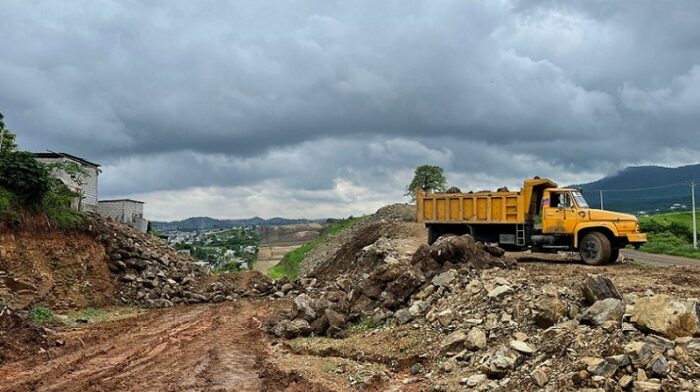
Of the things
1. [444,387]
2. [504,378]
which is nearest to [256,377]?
[444,387]

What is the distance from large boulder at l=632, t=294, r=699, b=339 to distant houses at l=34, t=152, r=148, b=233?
926 inches

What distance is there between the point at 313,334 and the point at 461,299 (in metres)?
3.59

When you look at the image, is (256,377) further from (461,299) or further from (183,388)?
(461,299)

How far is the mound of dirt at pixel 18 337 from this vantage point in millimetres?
11480

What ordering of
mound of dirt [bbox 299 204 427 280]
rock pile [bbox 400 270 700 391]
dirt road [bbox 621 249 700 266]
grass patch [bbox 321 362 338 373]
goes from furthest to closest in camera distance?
mound of dirt [bbox 299 204 427 280] → dirt road [bbox 621 249 700 266] → grass patch [bbox 321 362 338 373] → rock pile [bbox 400 270 700 391]

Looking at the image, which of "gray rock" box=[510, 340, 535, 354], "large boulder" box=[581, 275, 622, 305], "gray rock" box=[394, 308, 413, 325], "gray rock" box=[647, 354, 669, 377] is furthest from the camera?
"gray rock" box=[394, 308, 413, 325]

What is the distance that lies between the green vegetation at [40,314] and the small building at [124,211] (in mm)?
19914

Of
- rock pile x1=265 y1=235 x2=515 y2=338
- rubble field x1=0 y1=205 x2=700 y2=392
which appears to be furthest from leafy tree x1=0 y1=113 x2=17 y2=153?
rock pile x1=265 y1=235 x2=515 y2=338

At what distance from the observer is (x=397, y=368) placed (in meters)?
9.86

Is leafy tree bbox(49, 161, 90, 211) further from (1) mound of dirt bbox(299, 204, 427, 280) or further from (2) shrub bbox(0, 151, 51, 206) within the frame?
(1) mound of dirt bbox(299, 204, 427, 280)

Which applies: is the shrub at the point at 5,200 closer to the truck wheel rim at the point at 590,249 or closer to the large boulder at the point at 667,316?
the large boulder at the point at 667,316

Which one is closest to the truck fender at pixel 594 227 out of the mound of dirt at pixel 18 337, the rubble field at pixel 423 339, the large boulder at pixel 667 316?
the rubble field at pixel 423 339

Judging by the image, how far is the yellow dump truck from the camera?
57.4 ft

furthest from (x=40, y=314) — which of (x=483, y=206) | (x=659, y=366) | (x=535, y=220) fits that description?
(x=535, y=220)
